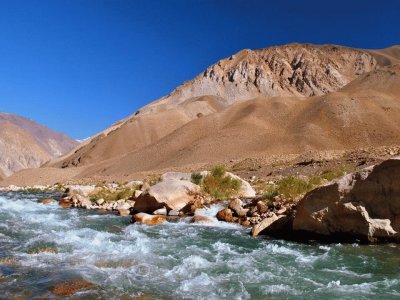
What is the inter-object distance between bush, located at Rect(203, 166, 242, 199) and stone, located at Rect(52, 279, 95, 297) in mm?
14535

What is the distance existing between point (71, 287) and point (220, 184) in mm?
16400

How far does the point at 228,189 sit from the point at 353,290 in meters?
15.3

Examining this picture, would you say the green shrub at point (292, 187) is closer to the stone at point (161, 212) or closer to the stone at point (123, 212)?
the stone at point (161, 212)

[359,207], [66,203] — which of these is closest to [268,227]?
[359,207]

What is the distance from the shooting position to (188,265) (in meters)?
10.8

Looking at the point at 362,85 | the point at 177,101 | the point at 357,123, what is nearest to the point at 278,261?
the point at 357,123

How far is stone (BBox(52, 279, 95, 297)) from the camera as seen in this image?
8.26 m

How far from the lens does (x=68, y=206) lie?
25016 mm

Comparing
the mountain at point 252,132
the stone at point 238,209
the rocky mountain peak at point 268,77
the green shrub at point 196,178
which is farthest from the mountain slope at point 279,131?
the rocky mountain peak at point 268,77

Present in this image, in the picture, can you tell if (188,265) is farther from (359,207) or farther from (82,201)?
(82,201)

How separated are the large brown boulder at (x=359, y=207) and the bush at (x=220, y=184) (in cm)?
967

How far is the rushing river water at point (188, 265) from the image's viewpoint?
8.76 m

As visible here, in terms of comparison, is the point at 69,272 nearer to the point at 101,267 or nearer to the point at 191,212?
the point at 101,267

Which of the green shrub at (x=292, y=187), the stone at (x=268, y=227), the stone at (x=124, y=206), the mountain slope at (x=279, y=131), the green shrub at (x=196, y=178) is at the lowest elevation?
the stone at (x=268, y=227)
